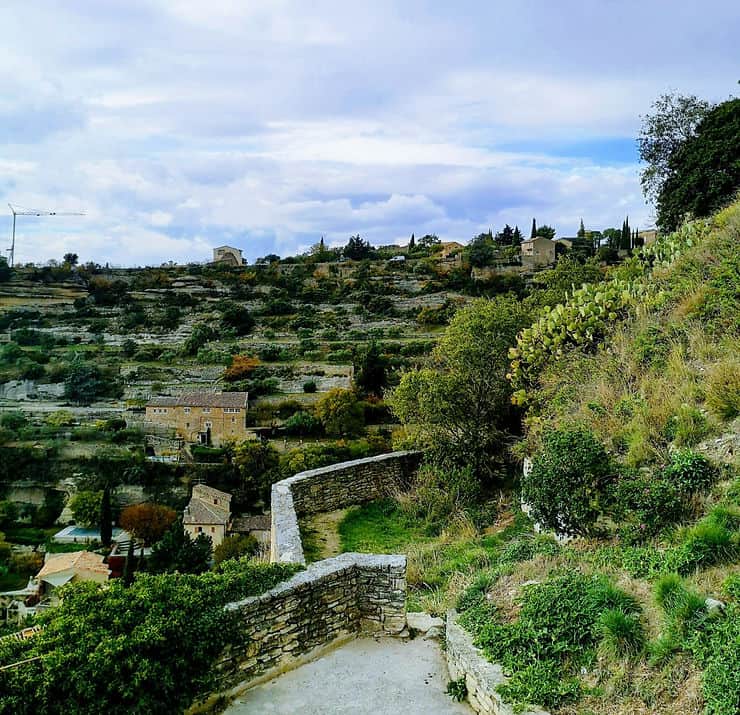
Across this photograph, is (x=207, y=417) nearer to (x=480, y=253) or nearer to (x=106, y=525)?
(x=106, y=525)

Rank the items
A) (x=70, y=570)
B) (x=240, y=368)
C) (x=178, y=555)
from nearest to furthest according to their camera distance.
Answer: (x=178, y=555), (x=70, y=570), (x=240, y=368)

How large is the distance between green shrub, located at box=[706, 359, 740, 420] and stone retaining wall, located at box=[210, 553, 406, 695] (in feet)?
10.8

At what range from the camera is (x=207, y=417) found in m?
29.7

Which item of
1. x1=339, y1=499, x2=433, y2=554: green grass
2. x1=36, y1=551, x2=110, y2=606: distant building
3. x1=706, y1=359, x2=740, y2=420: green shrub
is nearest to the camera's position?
x1=706, y1=359, x2=740, y2=420: green shrub

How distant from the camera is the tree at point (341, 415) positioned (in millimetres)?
27750

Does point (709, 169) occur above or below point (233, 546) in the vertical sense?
above

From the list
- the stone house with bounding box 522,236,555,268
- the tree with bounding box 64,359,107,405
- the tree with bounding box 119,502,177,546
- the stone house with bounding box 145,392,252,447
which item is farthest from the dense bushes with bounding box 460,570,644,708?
the tree with bounding box 64,359,107,405

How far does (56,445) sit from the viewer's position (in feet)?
106

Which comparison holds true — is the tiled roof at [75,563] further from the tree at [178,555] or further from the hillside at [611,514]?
the hillside at [611,514]

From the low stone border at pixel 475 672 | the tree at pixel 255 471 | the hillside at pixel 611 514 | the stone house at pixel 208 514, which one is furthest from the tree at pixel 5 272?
the low stone border at pixel 475 672

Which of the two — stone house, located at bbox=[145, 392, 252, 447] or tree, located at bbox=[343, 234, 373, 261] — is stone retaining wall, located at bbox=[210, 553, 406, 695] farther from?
tree, located at bbox=[343, 234, 373, 261]

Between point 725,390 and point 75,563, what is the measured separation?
834 inches

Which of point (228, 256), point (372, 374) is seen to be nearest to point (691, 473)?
point (372, 374)

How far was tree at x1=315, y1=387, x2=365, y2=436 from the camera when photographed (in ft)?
91.0
